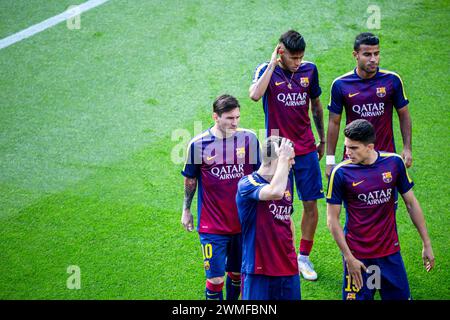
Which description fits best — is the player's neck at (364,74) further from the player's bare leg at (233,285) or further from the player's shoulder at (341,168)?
the player's bare leg at (233,285)

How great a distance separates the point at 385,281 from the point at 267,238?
42.8 inches

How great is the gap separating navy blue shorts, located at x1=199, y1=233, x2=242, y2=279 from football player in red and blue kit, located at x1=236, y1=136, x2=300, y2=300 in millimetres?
535

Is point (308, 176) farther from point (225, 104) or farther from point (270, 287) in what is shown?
point (270, 287)

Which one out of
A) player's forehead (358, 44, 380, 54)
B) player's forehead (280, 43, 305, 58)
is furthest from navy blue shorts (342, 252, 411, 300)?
player's forehead (280, 43, 305, 58)

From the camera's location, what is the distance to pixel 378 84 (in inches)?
271

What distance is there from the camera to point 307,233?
730 centimetres

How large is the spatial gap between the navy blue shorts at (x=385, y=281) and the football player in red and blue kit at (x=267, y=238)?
0.57 m

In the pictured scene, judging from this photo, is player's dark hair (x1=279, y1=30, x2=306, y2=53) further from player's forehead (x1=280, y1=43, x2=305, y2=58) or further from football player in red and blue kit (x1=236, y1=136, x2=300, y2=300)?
football player in red and blue kit (x1=236, y1=136, x2=300, y2=300)

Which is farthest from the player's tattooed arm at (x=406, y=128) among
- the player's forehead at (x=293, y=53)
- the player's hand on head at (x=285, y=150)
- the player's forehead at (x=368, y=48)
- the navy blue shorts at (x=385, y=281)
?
the player's hand on head at (x=285, y=150)

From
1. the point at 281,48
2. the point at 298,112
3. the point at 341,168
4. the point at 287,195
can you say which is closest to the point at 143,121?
the point at 298,112

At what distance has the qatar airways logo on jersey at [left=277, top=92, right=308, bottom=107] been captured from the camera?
280 inches

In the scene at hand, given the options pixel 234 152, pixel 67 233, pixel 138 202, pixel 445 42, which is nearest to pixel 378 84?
pixel 234 152

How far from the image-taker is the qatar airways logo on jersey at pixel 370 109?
6863 mm

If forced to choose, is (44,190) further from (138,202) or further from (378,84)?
(378,84)
